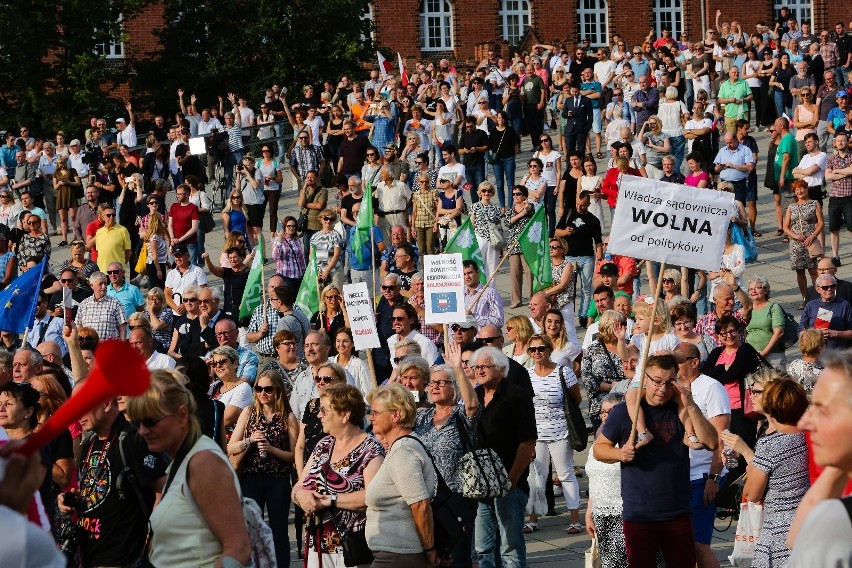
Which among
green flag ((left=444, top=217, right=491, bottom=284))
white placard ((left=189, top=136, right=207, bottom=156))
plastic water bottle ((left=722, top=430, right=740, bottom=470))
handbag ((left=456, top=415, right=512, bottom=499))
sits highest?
white placard ((left=189, top=136, right=207, bottom=156))

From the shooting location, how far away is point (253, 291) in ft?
54.8

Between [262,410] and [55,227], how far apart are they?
63.6 ft

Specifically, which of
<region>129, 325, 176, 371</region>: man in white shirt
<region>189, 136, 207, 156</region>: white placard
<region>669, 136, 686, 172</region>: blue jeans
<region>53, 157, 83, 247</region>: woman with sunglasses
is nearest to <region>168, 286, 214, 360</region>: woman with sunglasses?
<region>129, 325, 176, 371</region>: man in white shirt

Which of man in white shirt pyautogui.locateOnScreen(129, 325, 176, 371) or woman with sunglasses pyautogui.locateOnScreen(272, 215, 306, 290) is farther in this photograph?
woman with sunglasses pyautogui.locateOnScreen(272, 215, 306, 290)

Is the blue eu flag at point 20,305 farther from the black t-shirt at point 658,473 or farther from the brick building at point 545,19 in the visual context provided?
the brick building at point 545,19

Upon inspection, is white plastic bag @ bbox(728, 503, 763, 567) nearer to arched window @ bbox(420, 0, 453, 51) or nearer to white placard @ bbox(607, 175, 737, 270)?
white placard @ bbox(607, 175, 737, 270)

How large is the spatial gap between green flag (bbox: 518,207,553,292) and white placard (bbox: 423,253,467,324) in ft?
14.9

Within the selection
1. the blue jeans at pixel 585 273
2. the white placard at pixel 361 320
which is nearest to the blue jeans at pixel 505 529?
the white placard at pixel 361 320

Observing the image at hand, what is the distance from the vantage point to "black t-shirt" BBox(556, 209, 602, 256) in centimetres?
1816

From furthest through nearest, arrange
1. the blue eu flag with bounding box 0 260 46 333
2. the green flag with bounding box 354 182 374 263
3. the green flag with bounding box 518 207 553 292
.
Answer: the green flag with bounding box 354 182 374 263 < the green flag with bounding box 518 207 553 292 < the blue eu flag with bounding box 0 260 46 333

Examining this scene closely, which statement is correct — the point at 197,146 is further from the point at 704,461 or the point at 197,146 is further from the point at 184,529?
the point at 184,529

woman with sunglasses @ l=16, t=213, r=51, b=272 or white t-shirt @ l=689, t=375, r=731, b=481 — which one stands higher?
woman with sunglasses @ l=16, t=213, r=51, b=272

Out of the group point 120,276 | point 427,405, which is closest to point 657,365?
point 427,405

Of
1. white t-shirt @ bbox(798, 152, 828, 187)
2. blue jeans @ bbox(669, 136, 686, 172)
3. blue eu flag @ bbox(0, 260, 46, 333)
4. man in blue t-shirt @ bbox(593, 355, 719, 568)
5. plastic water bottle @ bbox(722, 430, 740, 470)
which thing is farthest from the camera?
blue jeans @ bbox(669, 136, 686, 172)
